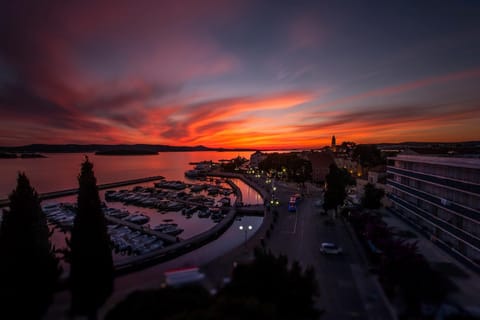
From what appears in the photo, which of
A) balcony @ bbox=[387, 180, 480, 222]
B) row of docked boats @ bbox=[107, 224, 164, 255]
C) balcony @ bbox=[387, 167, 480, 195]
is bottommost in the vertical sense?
row of docked boats @ bbox=[107, 224, 164, 255]

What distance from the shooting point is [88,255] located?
15.5 m

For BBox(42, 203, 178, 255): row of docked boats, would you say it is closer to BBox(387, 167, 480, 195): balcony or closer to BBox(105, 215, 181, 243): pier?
BBox(105, 215, 181, 243): pier

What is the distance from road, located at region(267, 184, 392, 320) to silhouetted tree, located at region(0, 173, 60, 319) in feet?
55.8

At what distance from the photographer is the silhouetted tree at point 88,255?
1543 centimetres

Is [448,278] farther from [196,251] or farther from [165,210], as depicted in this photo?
[165,210]

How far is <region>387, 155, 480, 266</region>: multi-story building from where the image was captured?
18875mm

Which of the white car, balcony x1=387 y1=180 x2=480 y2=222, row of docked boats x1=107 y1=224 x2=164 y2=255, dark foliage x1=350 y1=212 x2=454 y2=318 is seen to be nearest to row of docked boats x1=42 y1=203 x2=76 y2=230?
row of docked boats x1=107 y1=224 x2=164 y2=255

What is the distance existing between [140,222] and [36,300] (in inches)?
1013

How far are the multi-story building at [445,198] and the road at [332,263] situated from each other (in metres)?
8.04

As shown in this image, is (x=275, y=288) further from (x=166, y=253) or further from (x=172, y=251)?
(x=172, y=251)

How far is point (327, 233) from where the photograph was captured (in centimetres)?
2712

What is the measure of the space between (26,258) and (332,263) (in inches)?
867

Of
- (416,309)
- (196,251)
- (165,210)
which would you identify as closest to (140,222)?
(165,210)

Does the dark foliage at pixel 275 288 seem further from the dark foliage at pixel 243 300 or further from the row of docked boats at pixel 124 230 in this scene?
the row of docked boats at pixel 124 230
